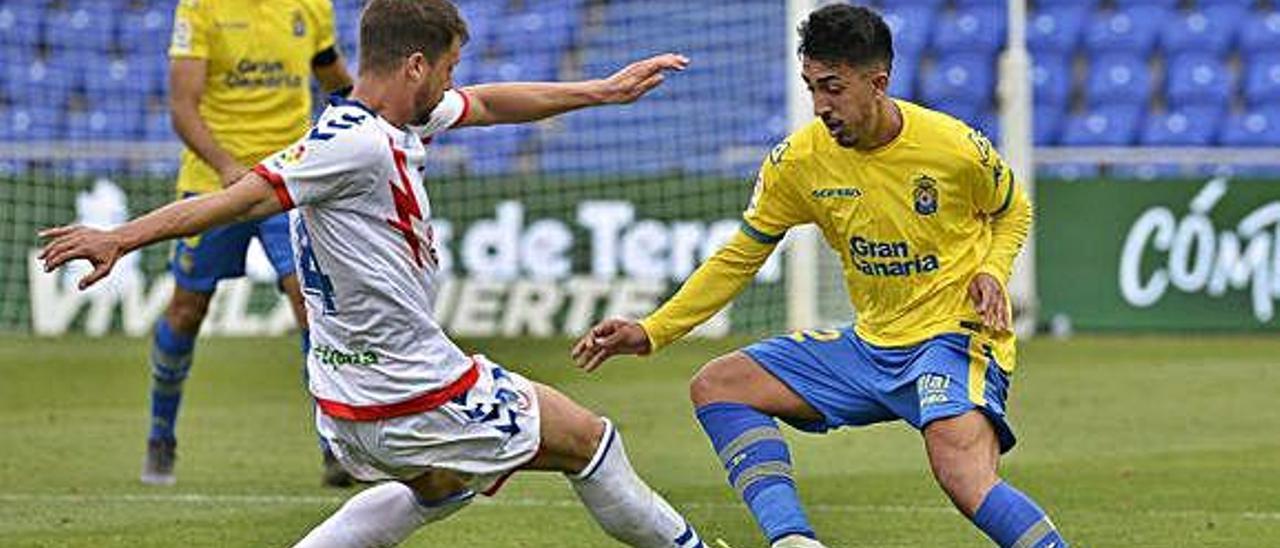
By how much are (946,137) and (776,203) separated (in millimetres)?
528

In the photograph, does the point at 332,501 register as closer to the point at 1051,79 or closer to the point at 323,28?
the point at 323,28

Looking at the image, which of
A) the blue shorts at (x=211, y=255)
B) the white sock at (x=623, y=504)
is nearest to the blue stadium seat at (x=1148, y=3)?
the blue shorts at (x=211, y=255)

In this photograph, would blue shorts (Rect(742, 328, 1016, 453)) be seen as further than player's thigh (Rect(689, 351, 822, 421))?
No

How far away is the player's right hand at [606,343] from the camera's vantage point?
7465 millimetres

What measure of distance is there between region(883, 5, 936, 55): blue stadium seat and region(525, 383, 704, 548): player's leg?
15.6m

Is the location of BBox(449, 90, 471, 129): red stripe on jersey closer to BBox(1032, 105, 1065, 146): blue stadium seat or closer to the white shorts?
the white shorts

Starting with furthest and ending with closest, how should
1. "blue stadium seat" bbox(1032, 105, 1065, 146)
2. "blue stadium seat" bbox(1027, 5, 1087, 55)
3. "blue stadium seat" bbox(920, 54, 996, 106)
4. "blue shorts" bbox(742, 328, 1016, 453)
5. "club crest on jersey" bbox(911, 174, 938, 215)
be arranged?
"blue stadium seat" bbox(1027, 5, 1087, 55)
"blue stadium seat" bbox(1032, 105, 1065, 146)
"blue stadium seat" bbox(920, 54, 996, 106)
"club crest on jersey" bbox(911, 174, 938, 215)
"blue shorts" bbox(742, 328, 1016, 453)

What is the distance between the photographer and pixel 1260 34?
23062 mm

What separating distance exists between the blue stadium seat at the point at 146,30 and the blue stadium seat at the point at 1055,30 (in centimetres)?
718

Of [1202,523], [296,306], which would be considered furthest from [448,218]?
[1202,523]

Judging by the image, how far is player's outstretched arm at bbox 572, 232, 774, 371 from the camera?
25.2ft

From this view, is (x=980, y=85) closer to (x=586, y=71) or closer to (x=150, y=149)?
(x=586, y=71)

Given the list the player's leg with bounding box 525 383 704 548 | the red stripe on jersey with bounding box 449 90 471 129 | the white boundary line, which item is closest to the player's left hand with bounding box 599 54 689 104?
the red stripe on jersey with bounding box 449 90 471 129

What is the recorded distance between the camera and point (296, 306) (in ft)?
35.0
